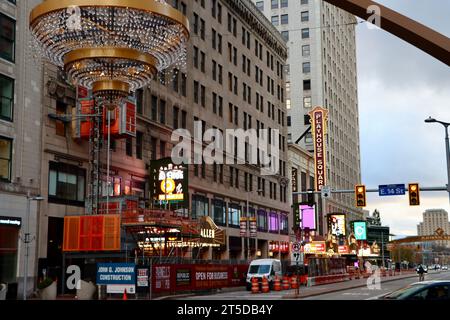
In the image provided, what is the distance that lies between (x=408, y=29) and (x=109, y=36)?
10.5 meters

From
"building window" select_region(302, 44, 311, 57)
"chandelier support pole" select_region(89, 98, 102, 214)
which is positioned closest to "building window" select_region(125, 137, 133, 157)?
"chandelier support pole" select_region(89, 98, 102, 214)

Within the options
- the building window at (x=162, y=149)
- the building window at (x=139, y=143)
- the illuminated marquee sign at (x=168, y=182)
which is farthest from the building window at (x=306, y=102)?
the illuminated marquee sign at (x=168, y=182)

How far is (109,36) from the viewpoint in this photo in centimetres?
2006

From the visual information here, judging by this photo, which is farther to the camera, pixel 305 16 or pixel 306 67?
pixel 305 16

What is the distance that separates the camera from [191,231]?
147 ft

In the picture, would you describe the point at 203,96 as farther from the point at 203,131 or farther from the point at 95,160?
the point at 95,160

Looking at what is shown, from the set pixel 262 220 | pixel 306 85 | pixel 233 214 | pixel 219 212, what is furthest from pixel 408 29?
pixel 306 85

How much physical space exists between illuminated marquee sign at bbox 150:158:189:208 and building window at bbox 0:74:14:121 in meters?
14.9

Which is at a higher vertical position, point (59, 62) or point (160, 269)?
point (59, 62)

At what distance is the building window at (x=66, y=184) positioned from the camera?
40.8m

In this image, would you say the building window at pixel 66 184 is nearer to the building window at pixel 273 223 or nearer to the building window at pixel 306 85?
the building window at pixel 273 223
